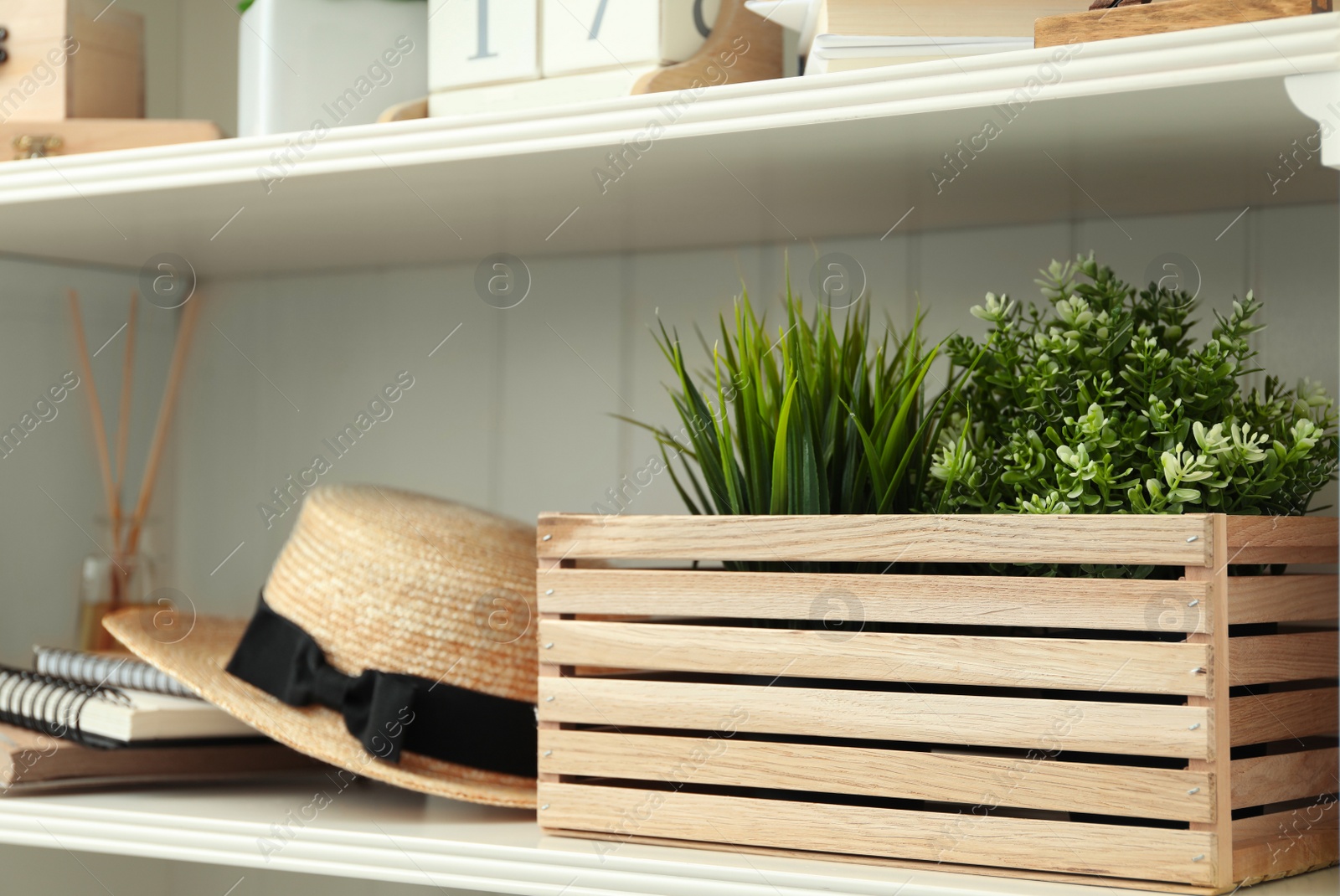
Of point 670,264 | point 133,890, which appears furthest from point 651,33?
point 133,890

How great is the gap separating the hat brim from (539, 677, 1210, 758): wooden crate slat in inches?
5.7

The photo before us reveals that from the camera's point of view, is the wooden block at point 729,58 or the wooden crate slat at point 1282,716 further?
the wooden block at point 729,58

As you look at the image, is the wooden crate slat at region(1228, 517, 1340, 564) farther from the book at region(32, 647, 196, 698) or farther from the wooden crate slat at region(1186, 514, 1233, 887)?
the book at region(32, 647, 196, 698)

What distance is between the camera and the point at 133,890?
1344 millimetres

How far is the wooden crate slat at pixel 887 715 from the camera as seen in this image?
0.67 m

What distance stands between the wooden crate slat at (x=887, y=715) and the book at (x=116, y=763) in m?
0.39

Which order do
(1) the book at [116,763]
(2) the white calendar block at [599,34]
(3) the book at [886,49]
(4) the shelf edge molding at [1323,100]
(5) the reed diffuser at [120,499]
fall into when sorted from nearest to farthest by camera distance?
(4) the shelf edge molding at [1323,100] → (3) the book at [886,49] → (2) the white calendar block at [599,34] → (1) the book at [116,763] → (5) the reed diffuser at [120,499]

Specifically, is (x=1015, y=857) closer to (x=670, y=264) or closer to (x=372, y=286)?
(x=670, y=264)

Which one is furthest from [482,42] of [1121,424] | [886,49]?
[1121,424]

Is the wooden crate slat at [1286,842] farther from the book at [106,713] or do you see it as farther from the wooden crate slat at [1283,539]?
the book at [106,713]

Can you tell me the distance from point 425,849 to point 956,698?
0.35 m

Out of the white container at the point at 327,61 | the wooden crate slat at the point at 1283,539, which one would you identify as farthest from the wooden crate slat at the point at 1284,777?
the white container at the point at 327,61

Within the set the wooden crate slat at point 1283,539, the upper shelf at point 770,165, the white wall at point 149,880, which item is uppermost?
the upper shelf at point 770,165

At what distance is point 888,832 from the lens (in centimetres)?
72
